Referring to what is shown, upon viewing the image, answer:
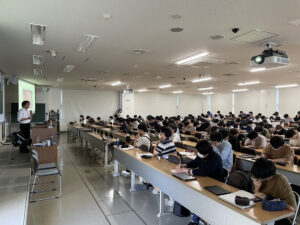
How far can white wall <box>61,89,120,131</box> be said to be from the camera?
1527cm

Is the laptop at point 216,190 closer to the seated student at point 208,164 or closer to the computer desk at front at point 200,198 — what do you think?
the computer desk at front at point 200,198

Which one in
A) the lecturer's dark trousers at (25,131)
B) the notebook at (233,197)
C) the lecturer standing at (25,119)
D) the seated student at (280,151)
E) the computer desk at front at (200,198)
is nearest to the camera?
the computer desk at front at (200,198)

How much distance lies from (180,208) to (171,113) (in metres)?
16.4

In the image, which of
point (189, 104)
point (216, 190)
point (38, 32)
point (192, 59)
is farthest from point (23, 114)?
point (189, 104)

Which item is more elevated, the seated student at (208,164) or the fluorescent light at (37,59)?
the fluorescent light at (37,59)

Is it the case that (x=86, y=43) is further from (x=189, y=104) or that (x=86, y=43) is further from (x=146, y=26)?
(x=189, y=104)

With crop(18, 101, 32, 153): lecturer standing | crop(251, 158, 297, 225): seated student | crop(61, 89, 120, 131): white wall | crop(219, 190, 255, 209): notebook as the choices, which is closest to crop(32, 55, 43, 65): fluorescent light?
crop(18, 101, 32, 153): lecturer standing

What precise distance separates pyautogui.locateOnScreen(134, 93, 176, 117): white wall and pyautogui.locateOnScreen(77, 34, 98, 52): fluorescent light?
13089mm

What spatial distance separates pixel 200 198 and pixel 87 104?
1450 centimetres

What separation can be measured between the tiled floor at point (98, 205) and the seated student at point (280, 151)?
2147mm

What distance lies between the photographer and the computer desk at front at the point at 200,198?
1889 mm

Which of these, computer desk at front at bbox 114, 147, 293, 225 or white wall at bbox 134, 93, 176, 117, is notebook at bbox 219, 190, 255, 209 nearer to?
computer desk at front at bbox 114, 147, 293, 225

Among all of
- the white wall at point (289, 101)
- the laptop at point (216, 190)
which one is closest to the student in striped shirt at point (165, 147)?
the laptop at point (216, 190)

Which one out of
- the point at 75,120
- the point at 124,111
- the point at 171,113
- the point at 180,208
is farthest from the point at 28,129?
Result: the point at 171,113
